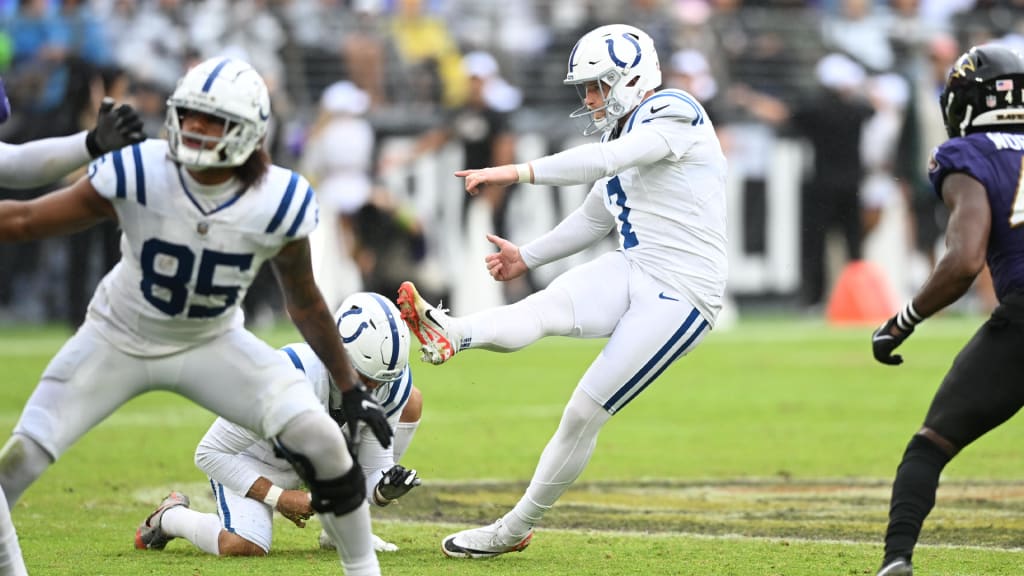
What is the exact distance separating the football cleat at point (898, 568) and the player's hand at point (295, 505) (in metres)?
2.25

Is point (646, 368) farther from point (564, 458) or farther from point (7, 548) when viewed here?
point (7, 548)

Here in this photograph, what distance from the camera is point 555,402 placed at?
41.0 feet

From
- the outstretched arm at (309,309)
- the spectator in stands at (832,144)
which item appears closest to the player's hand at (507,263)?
the outstretched arm at (309,309)

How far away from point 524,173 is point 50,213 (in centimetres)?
182

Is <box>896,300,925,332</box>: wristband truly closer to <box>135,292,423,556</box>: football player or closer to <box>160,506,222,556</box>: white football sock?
<box>135,292,423,556</box>: football player

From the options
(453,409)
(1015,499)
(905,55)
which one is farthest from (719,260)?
(905,55)

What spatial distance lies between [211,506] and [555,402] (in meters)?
5.01

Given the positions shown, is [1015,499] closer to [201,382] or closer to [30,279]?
[201,382]

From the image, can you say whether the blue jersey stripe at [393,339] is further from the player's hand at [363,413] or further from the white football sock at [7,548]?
the white football sock at [7,548]

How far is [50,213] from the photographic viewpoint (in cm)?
498

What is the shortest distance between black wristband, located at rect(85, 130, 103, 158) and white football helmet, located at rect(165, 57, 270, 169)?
0.26m

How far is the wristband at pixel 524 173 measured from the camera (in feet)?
19.7

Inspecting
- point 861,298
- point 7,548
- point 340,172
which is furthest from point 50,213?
point 861,298

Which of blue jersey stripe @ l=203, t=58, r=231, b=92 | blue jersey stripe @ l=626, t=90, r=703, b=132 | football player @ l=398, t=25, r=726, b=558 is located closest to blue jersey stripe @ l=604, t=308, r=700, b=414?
football player @ l=398, t=25, r=726, b=558
